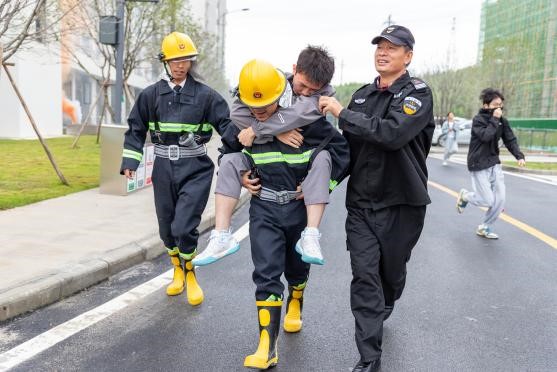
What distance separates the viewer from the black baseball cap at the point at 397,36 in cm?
324

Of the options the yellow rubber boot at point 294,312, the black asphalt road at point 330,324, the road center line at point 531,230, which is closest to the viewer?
the black asphalt road at point 330,324

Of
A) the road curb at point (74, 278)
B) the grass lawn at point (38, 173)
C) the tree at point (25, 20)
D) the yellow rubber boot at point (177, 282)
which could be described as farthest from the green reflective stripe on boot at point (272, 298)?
the tree at point (25, 20)

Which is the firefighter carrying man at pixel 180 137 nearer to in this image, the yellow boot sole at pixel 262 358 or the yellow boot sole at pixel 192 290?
the yellow boot sole at pixel 192 290

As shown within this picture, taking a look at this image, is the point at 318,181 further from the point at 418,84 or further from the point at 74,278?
the point at 74,278

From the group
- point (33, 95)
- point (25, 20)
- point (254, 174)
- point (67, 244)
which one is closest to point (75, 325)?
point (254, 174)

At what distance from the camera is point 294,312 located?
12.9ft

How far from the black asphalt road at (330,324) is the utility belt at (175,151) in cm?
114

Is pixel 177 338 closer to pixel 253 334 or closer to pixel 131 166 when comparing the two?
pixel 253 334

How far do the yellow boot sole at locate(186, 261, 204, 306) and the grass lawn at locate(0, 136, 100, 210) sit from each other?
405 centimetres

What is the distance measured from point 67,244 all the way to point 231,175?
296 cm

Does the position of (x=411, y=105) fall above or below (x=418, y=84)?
below

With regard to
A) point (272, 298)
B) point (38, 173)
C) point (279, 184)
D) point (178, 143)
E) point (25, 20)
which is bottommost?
point (38, 173)

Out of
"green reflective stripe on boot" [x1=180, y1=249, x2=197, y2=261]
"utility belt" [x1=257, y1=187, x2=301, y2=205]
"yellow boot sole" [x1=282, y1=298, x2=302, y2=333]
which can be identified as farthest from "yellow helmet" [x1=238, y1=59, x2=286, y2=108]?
"green reflective stripe on boot" [x1=180, y1=249, x2=197, y2=261]

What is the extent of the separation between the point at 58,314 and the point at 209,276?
1487mm
